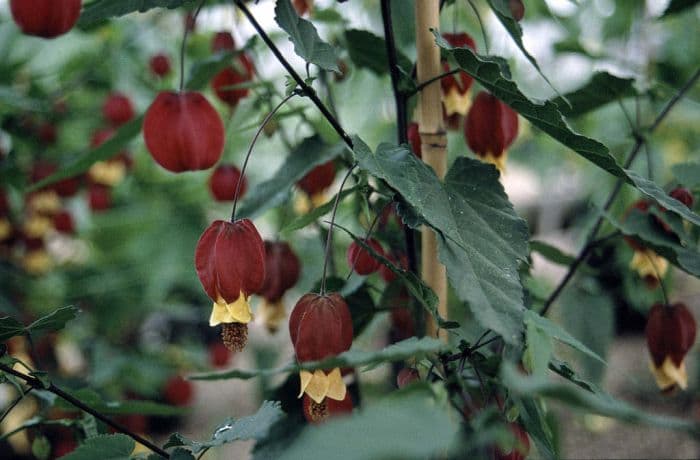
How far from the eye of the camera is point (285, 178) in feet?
2.21

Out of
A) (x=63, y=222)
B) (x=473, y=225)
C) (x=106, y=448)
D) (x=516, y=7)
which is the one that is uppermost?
(x=516, y=7)

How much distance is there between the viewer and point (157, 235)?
1738 mm

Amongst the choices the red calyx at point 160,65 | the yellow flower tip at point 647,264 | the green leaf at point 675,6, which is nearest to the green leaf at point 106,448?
the yellow flower tip at point 647,264

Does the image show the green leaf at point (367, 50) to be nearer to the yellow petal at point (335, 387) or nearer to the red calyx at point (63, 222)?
the yellow petal at point (335, 387)

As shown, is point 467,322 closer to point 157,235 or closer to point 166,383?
point 166,383

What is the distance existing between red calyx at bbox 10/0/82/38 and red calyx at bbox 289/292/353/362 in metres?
0.28

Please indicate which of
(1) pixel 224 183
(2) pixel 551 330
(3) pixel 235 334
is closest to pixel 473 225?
(2) pixel 551 330

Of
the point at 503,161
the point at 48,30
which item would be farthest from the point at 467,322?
the point at 48,30

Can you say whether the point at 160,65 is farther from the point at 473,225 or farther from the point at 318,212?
the point at 473,225

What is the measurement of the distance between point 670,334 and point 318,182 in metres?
0.37

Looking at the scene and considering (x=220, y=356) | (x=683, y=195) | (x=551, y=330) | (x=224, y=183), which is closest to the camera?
(x=551, y=330)

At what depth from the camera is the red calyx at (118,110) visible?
3.93 ft

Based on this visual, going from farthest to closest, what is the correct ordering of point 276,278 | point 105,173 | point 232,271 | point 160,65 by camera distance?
point 105,173 → point 160,65 → point 276,278 → point 232,271

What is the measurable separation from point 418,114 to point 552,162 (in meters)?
1.75
